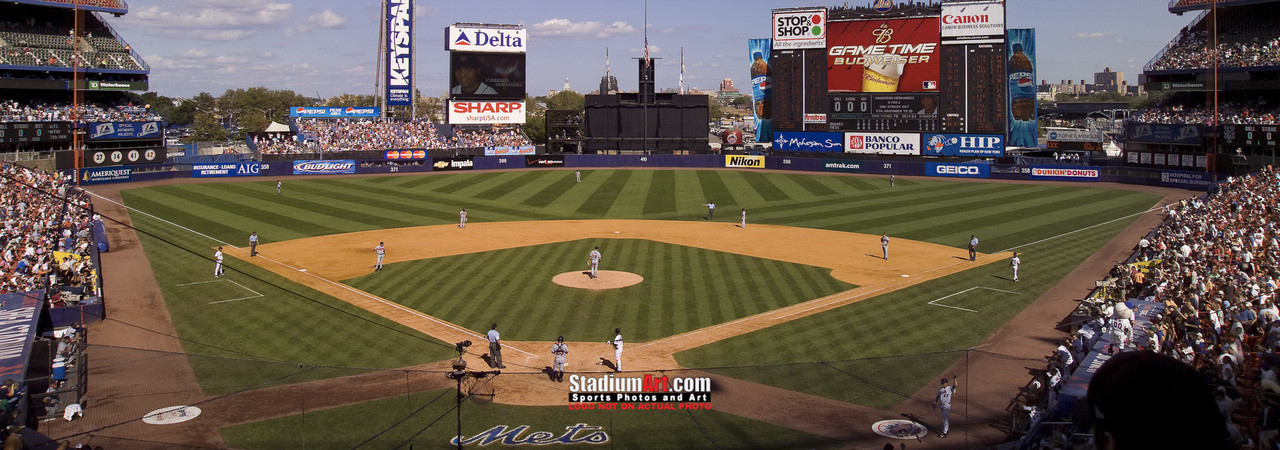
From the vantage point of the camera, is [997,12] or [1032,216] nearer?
[1032,216]

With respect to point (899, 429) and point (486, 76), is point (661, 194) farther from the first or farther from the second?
point (899, 429)

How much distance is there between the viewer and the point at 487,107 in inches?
3027

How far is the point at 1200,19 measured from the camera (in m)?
61.8

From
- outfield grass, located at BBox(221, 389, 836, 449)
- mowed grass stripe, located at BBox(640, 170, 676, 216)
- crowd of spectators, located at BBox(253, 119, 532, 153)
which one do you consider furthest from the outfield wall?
outfield grass, located at BBox(221, 389, 836, 449)

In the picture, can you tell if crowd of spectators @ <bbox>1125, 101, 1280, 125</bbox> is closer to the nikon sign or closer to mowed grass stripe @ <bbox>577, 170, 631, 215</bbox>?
the nikon sign

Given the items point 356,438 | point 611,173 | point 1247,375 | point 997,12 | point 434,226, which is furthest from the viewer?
point 611,173

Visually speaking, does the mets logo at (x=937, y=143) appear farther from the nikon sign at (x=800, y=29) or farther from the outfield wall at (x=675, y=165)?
the nikon sign at (x=800, y=29)

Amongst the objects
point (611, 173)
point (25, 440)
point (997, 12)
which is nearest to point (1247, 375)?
point (25, 440)

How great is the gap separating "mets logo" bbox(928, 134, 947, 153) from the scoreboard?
6053 centimetres

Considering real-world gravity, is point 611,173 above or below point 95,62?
below

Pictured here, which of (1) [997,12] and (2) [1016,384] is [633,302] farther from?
(1) [997,12]

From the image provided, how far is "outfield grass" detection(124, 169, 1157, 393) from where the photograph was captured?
22.2 meters

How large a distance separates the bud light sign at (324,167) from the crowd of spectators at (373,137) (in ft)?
11.4

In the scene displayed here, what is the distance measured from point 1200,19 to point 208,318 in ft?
220
